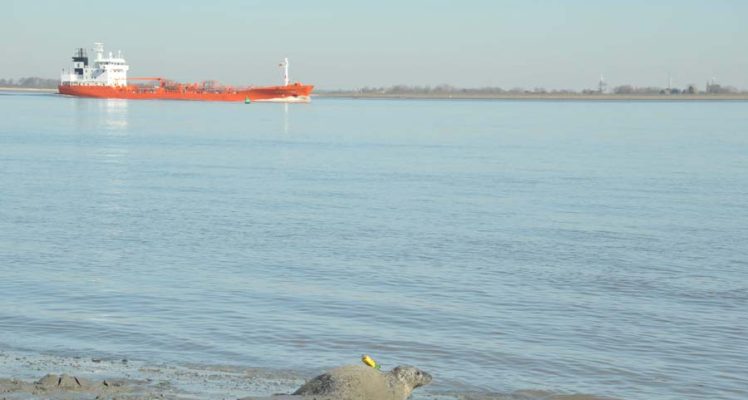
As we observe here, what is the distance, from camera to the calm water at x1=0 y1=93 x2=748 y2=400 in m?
12.7

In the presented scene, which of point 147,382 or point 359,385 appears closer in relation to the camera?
point 359,385

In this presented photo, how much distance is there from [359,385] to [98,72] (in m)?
160

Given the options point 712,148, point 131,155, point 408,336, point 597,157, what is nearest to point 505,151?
point 597,157

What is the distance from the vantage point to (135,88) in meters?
165

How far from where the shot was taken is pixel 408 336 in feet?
45.1

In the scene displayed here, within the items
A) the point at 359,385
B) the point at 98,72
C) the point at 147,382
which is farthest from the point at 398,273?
the point at 98,72

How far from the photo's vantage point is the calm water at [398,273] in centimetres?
1266

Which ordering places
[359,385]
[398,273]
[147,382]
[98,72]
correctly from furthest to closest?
[98,72] < [398,273] < [147,382] < [359,385]

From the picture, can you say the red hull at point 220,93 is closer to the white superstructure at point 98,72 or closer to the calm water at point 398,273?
the white superstructure at point 98,72

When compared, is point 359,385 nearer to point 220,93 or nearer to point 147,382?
point 147,382

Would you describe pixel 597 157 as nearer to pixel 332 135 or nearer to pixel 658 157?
pixel 658 157

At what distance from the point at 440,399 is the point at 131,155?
127 ft

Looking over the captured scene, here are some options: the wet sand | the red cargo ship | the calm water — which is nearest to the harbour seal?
the wet sand

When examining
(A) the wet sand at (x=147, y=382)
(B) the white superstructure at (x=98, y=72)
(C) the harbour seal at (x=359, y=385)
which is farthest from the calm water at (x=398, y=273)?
(B) the white superstructure at (x=98, y=72)
